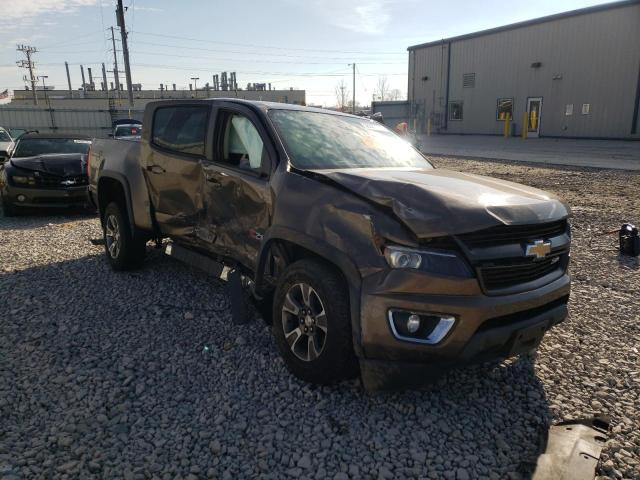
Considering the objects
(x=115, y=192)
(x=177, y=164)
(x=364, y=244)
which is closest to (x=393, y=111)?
(x=115, y=192)

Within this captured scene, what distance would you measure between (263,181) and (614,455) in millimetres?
2788

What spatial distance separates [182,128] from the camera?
476 cm

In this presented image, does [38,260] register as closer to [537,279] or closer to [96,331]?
[96,331]

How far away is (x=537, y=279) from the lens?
10.0 feet

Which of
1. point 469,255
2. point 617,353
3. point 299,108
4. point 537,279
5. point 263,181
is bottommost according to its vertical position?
point 617,353

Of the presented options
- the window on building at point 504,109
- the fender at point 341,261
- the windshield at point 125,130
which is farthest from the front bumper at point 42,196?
the window on building at point 504,109

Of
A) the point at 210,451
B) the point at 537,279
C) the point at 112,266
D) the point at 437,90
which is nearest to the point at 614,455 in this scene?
the point at 537,279

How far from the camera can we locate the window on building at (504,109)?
32781 mm

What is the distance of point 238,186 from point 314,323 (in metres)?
1.37

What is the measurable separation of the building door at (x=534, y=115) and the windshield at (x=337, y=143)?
30.1m

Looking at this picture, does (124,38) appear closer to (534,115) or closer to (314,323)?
(534,115)

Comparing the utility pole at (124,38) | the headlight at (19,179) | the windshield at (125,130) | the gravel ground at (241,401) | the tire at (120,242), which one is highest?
the utility pole at (124,38)

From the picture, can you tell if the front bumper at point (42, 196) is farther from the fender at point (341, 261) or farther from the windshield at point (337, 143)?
the fender at point (341, 261)

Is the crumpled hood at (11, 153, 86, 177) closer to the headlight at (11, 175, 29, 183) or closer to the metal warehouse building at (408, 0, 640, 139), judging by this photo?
the headlight at (11, 175, 29, 183)
